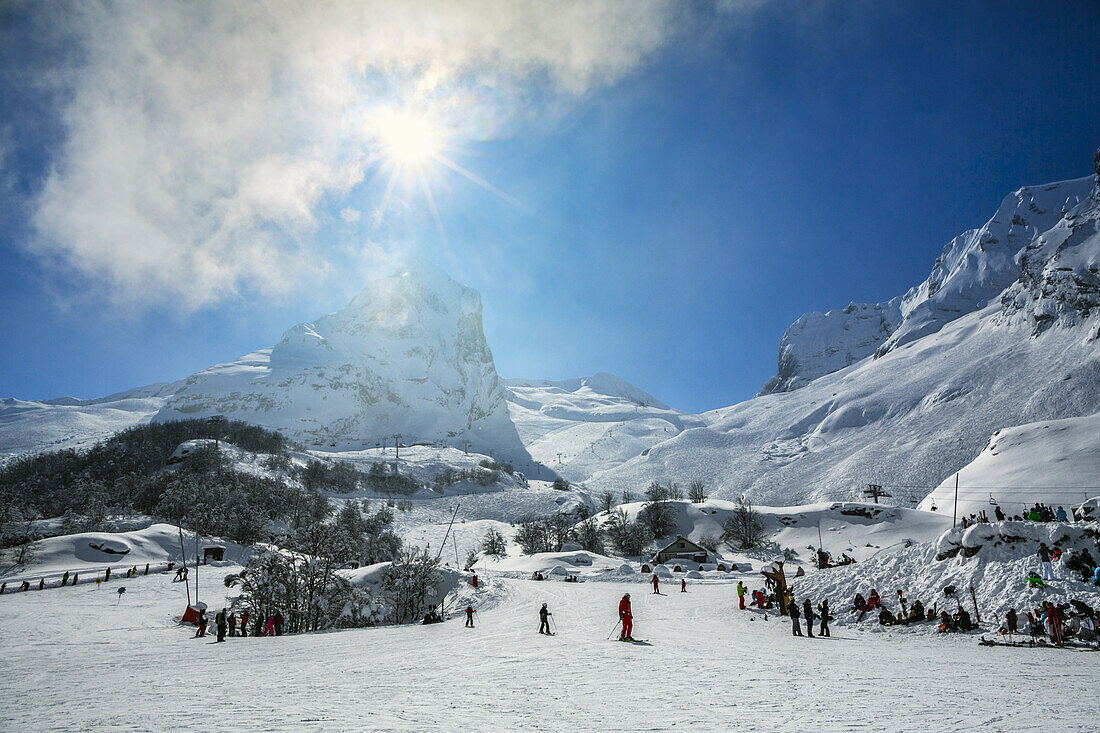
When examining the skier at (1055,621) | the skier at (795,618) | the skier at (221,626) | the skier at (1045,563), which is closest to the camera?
the skier at (1055,621)

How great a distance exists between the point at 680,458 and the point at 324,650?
153030mm

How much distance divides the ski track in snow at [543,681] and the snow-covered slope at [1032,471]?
6040cm

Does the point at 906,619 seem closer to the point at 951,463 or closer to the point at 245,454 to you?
the point at 951,463

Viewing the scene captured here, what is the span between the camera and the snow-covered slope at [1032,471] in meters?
60.0

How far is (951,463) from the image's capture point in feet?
334

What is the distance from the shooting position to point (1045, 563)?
63.7ft

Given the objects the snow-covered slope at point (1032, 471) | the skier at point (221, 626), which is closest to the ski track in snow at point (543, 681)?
the skier at point (221, 626)

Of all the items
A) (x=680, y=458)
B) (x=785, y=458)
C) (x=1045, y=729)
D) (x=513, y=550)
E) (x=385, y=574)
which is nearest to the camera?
(x=1045, y=729)

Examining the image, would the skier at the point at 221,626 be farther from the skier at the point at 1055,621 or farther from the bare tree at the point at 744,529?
the bare tree at the point at 744,529

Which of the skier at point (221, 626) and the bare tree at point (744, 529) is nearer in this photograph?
the skier at point (221, 626)

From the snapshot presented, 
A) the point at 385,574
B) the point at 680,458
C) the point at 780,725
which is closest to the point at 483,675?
the point at 780,725

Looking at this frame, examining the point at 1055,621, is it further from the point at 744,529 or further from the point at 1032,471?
the point at 1032,471

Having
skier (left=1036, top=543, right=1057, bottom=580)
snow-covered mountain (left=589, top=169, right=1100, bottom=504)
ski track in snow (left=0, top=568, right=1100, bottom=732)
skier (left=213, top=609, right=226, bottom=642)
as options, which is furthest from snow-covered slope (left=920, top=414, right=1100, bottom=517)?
skier (left=213, top=609, right=226, bottom=642)

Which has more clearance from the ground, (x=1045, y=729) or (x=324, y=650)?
(x=1045, y=729)
